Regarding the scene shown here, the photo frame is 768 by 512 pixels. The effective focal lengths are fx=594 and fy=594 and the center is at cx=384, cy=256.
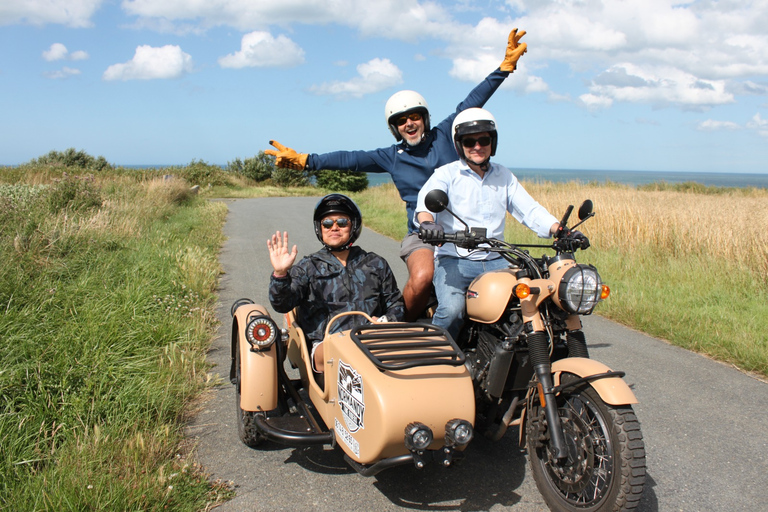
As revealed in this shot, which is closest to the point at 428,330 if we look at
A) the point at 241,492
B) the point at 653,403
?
the point at 241,492

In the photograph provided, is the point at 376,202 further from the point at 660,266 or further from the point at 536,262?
the point at 536,262

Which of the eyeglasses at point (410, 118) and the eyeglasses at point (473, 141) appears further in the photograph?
the eyeglasses at point (410, 118)

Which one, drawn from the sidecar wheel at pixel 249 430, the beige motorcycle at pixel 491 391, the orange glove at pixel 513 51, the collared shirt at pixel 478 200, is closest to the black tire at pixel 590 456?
the beige motorcycle at pixel 491 391

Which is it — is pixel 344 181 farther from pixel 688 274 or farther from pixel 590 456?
pixel 590 456

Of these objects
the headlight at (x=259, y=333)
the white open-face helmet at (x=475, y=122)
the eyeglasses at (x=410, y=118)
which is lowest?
the headlight at (x=259, y=333)

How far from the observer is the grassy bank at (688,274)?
587 cm

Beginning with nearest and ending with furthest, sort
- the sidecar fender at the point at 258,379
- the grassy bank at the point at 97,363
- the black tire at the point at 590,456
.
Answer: the black tire at the point at 590,456 → the grassy bank at the point at 97,363 → the sidecar fender at the point at 258,379

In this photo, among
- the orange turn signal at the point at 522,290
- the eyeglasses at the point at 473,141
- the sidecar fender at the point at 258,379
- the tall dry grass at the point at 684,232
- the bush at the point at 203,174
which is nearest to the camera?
the orange turn signal at the point at 522,290

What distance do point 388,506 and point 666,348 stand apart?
3.92 metres

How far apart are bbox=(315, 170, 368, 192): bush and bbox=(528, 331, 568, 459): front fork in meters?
34.4

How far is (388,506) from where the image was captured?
3.02 metres

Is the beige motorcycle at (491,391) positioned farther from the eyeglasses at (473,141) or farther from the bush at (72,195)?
the bush at (72,195)

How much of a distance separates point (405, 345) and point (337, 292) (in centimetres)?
102

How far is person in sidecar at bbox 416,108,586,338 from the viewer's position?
371 centimetres
